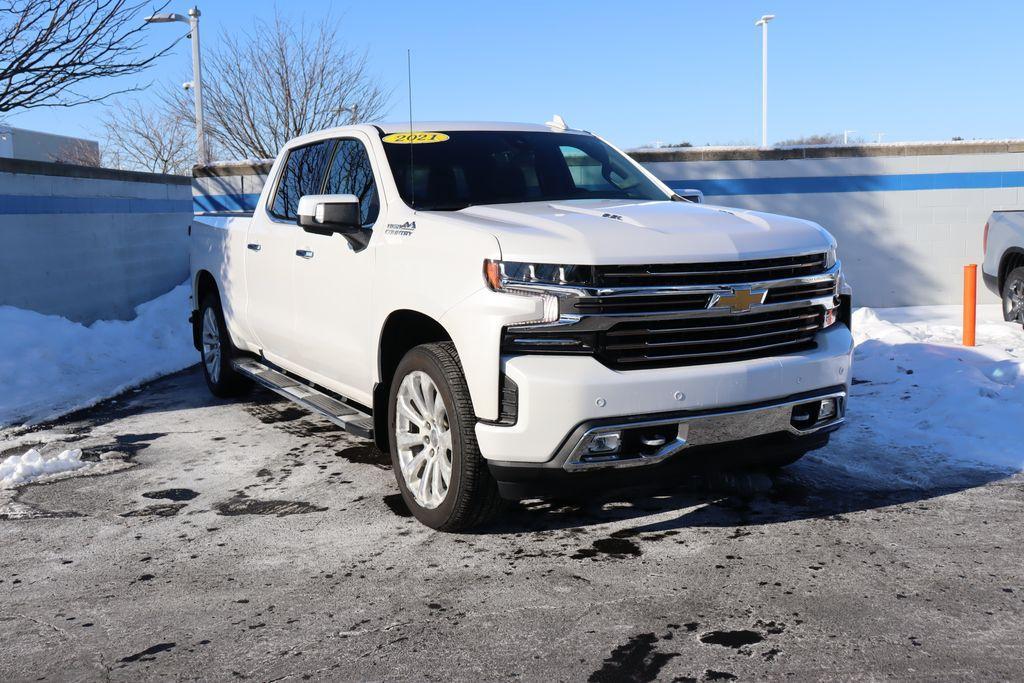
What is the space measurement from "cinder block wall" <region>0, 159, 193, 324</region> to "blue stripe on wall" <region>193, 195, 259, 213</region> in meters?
0.38

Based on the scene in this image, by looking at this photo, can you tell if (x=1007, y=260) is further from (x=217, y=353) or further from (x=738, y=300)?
(x=217, y=353)

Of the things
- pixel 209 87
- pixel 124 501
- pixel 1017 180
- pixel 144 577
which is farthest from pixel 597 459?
pixel 209 87

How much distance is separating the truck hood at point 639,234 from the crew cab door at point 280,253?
5.75 feet

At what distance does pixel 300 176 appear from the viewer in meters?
6.61

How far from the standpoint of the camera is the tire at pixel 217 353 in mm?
7922

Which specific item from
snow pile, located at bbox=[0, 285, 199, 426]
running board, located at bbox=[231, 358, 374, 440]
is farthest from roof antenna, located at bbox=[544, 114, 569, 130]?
snow pile, located at bbox=[0, 285, 199, 426]

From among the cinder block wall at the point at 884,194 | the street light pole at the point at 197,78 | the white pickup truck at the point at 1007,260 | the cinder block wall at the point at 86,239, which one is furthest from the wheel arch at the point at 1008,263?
the street light pole at the point at 197,78

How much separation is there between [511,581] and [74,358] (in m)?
7.24

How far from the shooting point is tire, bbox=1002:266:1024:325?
35.6ft

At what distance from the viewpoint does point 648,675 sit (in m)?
3.23

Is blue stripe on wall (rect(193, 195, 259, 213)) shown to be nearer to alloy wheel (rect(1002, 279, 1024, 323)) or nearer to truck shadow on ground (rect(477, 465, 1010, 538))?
alloy wheel (rect(1002, 279, 1024, 323))

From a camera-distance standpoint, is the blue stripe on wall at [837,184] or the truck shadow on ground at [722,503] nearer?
the truck shadow on ground at [722,503]

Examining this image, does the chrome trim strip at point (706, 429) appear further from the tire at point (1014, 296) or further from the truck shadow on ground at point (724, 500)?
the tire at point (1014, 296)

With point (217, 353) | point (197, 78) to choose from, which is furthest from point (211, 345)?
point (197, 78)
